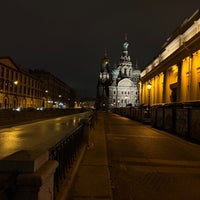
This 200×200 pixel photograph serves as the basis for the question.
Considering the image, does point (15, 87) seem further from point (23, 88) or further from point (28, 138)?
point (28, 138)

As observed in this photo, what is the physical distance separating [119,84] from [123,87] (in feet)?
8.54

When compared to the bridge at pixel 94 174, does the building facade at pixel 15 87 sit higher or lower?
higher

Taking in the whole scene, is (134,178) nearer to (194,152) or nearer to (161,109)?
(194,152)

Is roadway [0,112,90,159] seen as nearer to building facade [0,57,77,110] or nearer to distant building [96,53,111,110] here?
building facade [0,57,77,110]

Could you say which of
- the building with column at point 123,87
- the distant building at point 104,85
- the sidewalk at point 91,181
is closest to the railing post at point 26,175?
the sidewalk at point 91,181

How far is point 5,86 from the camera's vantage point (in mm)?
75562

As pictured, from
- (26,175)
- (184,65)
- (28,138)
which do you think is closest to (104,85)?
(184,65)

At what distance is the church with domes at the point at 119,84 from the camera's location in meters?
158

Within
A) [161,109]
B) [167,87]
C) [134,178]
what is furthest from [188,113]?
[167,87]

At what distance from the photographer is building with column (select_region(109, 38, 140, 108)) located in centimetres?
15738

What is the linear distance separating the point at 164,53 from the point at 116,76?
11421 centimetres

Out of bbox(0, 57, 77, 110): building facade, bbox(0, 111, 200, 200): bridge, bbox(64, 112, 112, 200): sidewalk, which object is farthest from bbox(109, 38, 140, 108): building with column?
bbox(64, 112, 112, 200): sidewalk

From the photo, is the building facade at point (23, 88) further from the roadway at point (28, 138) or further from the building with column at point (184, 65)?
the building with column at point (184, 65)

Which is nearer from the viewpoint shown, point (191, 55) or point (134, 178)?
point (134, 178)
